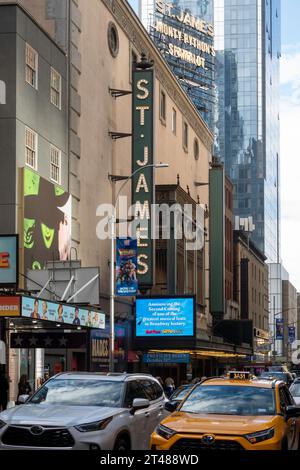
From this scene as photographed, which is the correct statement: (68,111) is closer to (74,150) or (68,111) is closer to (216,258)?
(74,150)

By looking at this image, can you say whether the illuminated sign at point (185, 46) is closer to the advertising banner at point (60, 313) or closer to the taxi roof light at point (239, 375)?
the advertising banner at point (60, 313)

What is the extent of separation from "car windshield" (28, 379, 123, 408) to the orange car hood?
150 cm

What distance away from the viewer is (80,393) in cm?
1517

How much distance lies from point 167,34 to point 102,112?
78799mm

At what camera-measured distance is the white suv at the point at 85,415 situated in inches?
527

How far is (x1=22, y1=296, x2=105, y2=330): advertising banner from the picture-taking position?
25094 mm

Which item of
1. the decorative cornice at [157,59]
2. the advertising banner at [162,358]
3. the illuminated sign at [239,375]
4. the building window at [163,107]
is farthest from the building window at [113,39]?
the illuminated sign at [239,375]

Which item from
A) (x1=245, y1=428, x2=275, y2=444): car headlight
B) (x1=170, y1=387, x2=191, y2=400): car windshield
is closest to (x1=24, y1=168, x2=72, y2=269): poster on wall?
(x1=170, y1=387, x2=191, y2=400): car windshield

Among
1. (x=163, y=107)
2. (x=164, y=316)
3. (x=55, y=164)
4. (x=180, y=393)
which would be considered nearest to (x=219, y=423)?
(x=180, y=393)

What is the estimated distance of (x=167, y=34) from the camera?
391 feet

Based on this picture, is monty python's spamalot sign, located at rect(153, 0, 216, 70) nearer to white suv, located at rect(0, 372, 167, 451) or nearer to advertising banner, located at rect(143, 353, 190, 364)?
advertising banner, located at rect(143, 353, 190, 364)

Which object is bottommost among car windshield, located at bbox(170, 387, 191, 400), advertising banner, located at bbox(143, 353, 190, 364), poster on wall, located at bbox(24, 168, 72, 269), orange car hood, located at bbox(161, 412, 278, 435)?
advertising banner, located at bbox(143, 353, 190, 364)

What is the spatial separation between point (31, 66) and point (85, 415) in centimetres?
2292

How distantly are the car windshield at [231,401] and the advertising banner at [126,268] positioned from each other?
919 inches
